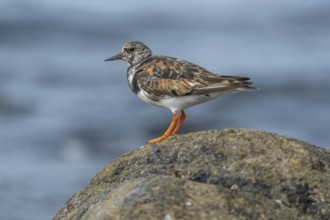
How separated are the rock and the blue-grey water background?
8.07 meters

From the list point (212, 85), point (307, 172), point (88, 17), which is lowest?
point (307, 172)

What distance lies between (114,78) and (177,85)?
39.2 ft

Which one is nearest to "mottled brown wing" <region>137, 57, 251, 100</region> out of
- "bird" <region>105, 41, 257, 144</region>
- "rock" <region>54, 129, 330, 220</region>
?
"bird" <region>105, 41, 257, 144</region>

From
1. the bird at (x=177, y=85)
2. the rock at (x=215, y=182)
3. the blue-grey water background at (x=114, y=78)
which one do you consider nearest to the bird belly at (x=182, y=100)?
the bird at (x=177, y=85)

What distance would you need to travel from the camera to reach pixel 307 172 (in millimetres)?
6020

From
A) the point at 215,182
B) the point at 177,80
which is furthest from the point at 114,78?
the point at 215,182

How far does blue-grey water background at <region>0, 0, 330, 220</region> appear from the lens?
16.6 m

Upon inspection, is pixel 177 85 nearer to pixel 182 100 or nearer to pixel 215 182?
pixel 182 100

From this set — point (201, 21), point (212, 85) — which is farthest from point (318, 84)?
point (212, 85)

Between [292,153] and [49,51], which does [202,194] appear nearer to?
[292,153]

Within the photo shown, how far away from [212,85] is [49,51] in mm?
15894

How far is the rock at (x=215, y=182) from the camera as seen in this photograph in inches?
214

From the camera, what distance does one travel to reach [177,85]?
802 cm

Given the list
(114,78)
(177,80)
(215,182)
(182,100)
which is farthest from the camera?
(114,78)
